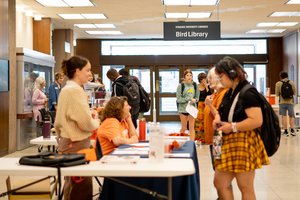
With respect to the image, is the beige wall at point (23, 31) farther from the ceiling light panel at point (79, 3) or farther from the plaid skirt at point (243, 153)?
the plaid skirt at point (243, 153)

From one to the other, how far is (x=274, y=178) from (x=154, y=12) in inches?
274

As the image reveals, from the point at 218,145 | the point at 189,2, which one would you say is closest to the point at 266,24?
the point at 189,2

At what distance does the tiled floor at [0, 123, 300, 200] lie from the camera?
5.36 metres

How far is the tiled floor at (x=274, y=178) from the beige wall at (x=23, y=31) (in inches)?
135


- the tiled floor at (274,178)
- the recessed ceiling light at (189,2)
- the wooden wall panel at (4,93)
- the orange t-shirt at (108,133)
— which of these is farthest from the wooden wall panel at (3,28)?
the orange t-shirt at (108,133)

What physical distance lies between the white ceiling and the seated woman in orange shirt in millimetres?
6595

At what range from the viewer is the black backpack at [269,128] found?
3.47 m

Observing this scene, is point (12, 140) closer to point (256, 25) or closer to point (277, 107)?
point (277, 107)

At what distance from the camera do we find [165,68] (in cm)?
1847

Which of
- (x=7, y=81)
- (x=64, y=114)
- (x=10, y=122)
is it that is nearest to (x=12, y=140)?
(x=10, y=122)

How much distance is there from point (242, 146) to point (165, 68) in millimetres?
15074

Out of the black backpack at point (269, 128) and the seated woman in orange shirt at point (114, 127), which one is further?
the seated woman in orange shirt at point (114, 127)

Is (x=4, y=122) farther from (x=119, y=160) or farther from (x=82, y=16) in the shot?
(x=119, y=160)

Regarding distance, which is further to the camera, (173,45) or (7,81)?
(173,45)
